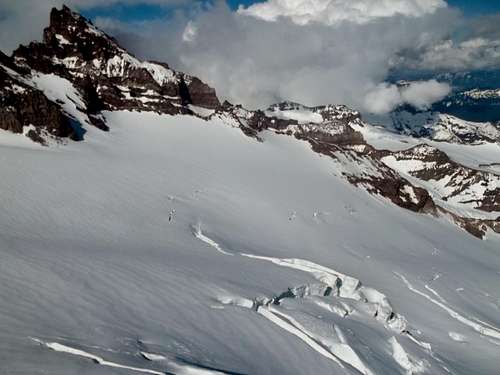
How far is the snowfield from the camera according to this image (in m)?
14.1

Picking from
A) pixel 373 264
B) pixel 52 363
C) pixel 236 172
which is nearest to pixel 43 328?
pixel 52 363

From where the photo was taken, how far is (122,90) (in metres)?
82.8

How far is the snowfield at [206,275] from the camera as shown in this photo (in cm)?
1409

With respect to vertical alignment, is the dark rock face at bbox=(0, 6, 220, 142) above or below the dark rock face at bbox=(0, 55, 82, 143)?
above

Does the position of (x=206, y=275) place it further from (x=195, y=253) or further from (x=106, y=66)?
(x=106, y=66)

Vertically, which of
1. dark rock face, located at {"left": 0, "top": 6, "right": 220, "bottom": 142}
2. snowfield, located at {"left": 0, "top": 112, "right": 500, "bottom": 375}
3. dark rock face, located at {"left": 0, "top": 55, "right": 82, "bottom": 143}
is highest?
dark rock face, located at {"left": 0, "top": 6, "right": 220, "bottom": 142}

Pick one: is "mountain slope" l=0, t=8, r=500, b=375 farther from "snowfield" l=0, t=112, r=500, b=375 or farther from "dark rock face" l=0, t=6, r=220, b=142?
"dark rock face" l=0, t=6, r=220, b=142

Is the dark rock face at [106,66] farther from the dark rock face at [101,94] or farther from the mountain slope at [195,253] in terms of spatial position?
the mountain slope at [195,253]

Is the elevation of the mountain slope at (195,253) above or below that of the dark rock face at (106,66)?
below

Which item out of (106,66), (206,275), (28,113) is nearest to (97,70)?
(106,66)

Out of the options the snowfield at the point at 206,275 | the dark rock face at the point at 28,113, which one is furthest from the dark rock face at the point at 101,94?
the snowfield at the point at 206,275

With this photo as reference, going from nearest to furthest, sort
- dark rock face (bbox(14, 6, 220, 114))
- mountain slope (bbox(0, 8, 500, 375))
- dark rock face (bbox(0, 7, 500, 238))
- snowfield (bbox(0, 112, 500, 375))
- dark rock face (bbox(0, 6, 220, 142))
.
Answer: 1. snowfield (bbox(0, 112, 500, 375))
2. mountain slope (bbox(0, 8, 500, 375))
3. dark rock face (bbox(0, 7, 500, 238))
4. dark rock face (bbox(0, 6, 220, 142))
5. dark rock face (bbox(14, 6, 220, 114))

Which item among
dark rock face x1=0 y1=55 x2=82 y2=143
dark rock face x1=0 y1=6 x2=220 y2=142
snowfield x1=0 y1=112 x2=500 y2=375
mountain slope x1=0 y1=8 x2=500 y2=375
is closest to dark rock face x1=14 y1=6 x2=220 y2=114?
dark rock face x1=0 y1=6 x2=220 y2=142

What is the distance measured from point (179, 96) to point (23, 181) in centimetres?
6113
